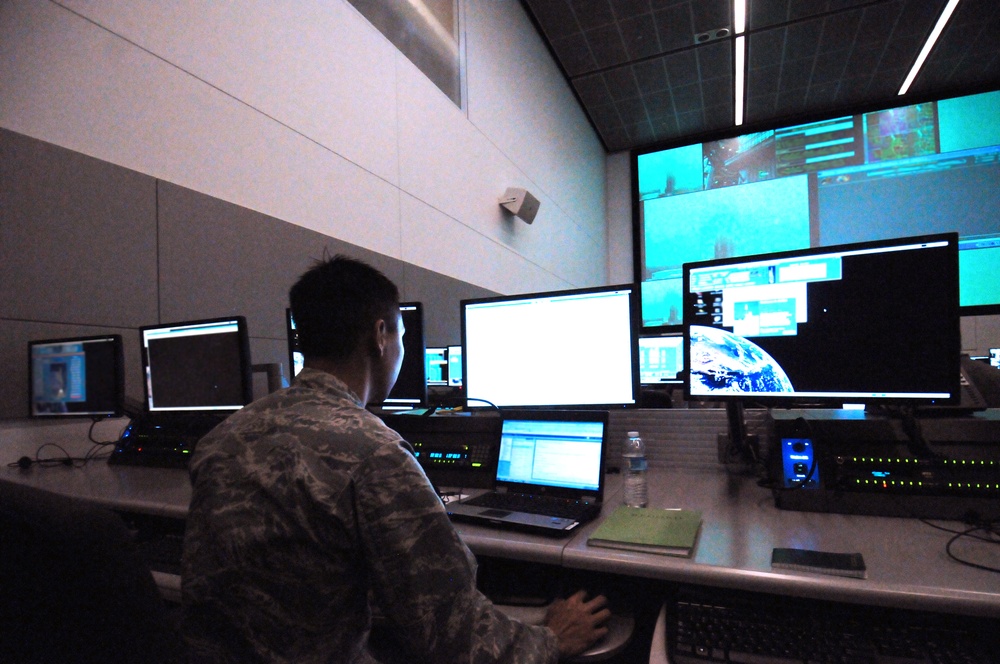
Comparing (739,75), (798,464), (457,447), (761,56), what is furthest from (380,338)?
(739,75)

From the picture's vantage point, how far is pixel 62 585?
47 centimetres

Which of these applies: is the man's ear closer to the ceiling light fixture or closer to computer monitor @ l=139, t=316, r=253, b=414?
computer monitor @ l=139, t=316, r=253, b=414

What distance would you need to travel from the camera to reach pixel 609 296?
144 cm

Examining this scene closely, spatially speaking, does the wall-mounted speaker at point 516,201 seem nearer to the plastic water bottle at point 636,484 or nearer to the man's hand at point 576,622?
the plastic water bottle at point 636,484

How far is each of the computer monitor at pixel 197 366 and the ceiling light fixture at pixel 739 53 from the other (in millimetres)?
4396

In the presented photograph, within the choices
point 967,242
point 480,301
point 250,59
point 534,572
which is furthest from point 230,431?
point 967,242

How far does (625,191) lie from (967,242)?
3486mm

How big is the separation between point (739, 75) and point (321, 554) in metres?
5.82

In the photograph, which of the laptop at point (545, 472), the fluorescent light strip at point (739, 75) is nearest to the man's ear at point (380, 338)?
the laptop at point (545, 472)

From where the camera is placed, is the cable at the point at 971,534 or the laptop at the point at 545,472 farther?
the laptop at the point at 545,472

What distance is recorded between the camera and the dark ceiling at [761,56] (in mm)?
4305

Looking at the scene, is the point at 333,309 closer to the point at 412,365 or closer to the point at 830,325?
the point at 412,365

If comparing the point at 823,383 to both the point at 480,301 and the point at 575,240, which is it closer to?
the point at 480,301

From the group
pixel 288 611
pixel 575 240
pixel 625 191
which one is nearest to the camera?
pixel 288 611
